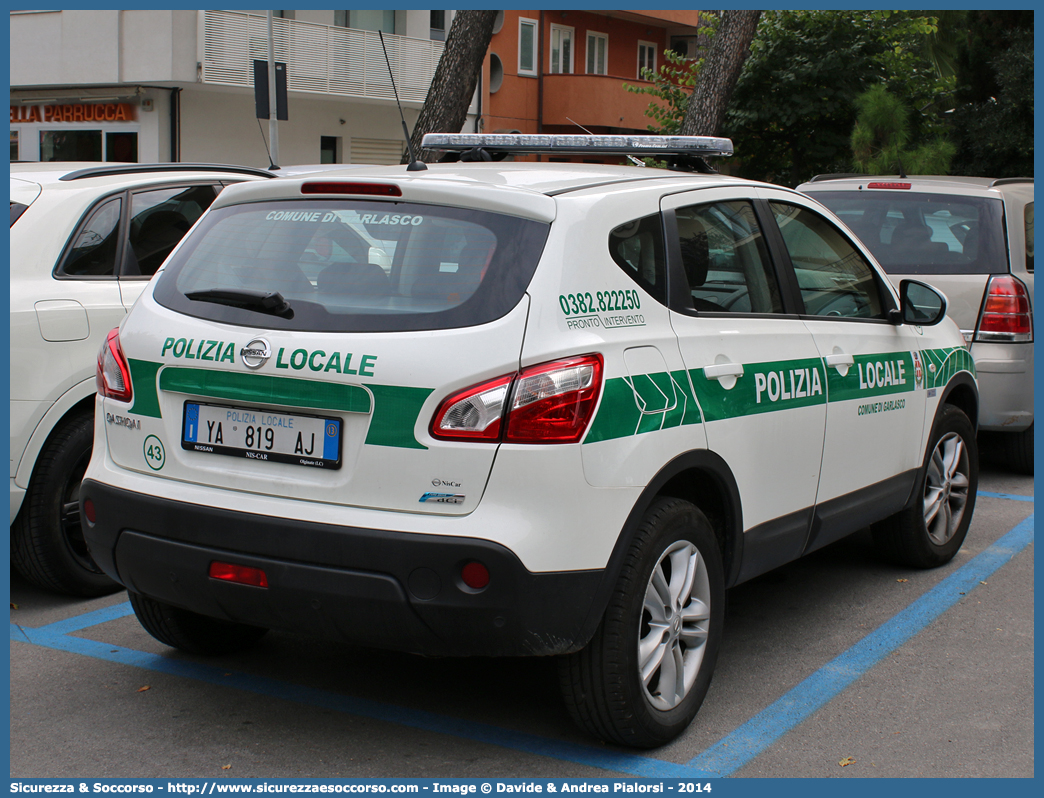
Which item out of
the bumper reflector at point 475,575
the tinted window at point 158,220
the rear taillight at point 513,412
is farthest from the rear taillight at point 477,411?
the tinted window at point 158,220

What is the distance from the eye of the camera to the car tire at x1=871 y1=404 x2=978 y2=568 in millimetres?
5230

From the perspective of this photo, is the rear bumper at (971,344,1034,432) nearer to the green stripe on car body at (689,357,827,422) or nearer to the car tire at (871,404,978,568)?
the car tire at (871,404,978,568)

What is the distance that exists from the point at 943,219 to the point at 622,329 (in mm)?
4753

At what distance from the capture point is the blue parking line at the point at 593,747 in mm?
3379

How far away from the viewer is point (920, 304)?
504 cm

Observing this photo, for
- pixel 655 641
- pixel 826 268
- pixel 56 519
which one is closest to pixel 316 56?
pixel 56 519

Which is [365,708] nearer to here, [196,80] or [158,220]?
[158,220]

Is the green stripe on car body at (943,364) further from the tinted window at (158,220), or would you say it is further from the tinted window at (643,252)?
the tinted window at (158,220)

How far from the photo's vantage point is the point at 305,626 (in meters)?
3.13

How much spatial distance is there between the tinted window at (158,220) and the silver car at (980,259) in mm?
4126

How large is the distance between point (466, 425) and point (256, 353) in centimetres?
65

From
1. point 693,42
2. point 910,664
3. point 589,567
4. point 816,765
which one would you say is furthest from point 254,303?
point 693,42

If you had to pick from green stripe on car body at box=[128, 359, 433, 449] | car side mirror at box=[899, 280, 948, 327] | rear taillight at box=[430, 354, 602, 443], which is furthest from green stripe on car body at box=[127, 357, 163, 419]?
car side mirror at box=[899, 280, 948, 327]

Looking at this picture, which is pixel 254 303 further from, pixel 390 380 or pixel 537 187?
pixel 537 187
